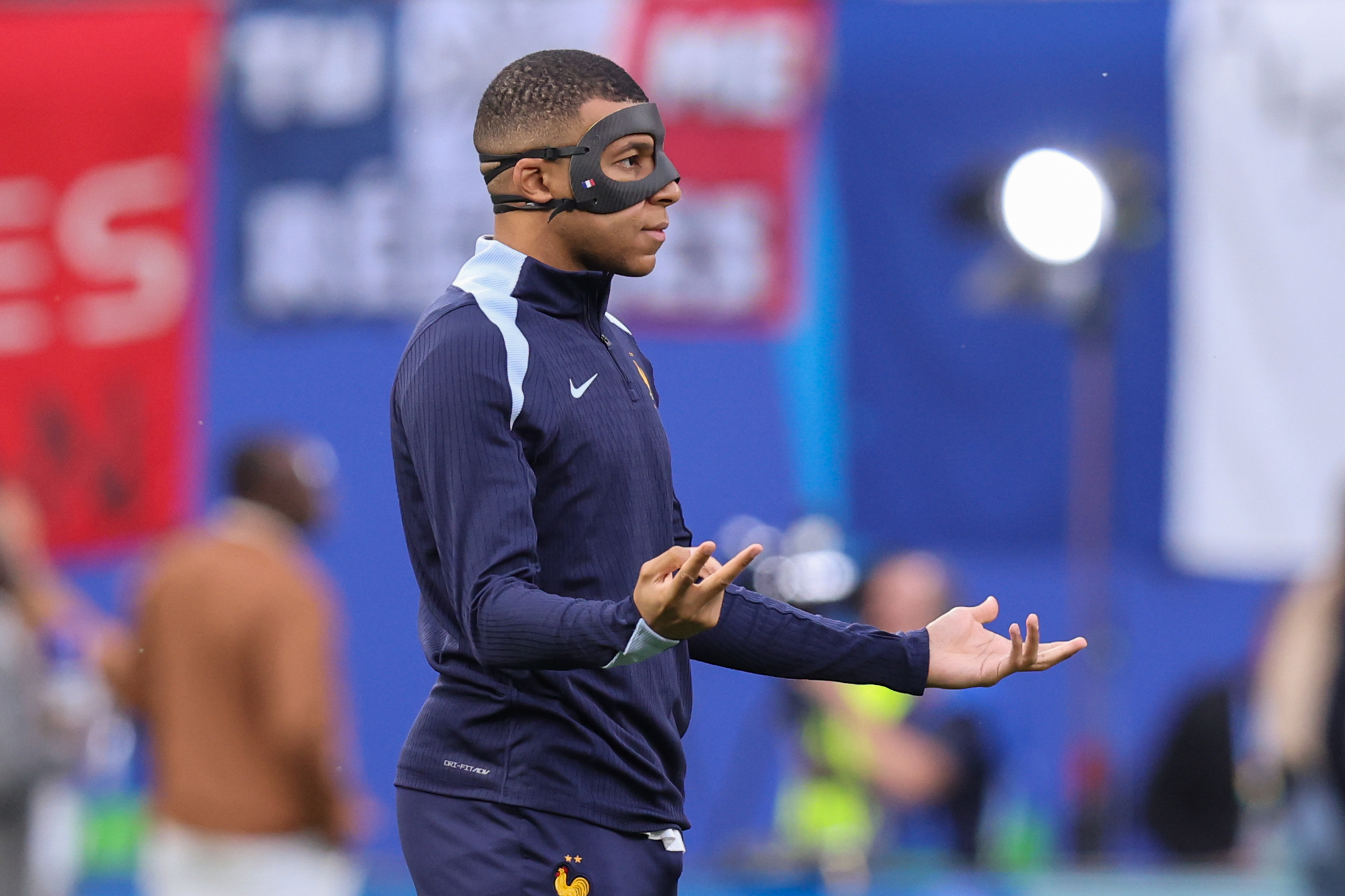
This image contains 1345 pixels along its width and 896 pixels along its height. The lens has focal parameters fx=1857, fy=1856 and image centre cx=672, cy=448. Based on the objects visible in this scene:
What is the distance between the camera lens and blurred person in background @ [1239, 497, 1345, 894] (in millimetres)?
5062

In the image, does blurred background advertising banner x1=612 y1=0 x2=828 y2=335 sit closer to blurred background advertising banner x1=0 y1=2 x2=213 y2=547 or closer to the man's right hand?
blurred background advertising banner x1=0 y1=2 x2=213 y2=547

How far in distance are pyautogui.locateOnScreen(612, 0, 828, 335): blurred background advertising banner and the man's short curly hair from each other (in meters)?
6.34

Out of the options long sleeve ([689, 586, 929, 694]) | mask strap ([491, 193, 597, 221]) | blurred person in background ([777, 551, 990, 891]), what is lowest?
blurred person in background ([777, 551, 990, 891])

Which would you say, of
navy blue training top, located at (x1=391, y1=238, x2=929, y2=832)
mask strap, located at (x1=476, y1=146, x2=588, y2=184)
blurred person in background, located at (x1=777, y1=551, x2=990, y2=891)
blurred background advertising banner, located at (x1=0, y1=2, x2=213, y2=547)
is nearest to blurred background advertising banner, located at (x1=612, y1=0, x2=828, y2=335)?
blurred background advertising banner, located at (x1=0, y1=2, x2=213, y2=547)

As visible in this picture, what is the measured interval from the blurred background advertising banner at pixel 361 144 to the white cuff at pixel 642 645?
6922 millimetres

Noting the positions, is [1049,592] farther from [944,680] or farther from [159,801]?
[944,680]

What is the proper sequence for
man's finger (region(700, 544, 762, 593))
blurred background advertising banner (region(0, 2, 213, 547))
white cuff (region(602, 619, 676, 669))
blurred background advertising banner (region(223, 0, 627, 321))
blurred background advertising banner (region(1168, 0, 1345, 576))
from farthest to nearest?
blurred background advertising banner (region(0, 2, 213, 547))
blurred background advertising banner (region(223, 0, 627, 321))
blurred background advertising banner (region(1168, 0, 1345, 576))
white cuff (region(602, 619, 676, 669))
man's finger (region(700, 544, 762, 593))

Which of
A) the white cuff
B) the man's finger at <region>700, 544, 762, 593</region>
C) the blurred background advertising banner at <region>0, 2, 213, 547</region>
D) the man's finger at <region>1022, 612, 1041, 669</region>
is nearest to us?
the man's finger at <region>700, 544, 762, 593</region>

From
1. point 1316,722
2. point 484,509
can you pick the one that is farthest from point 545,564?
point 1316,722

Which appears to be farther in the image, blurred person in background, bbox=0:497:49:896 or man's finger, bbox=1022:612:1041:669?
blurred person in background, bbox=0:497:49:896

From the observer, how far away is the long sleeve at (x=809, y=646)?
2248 millimetres

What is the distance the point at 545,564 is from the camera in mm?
2154

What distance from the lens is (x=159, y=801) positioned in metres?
5.37

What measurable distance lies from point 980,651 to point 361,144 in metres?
7.16
